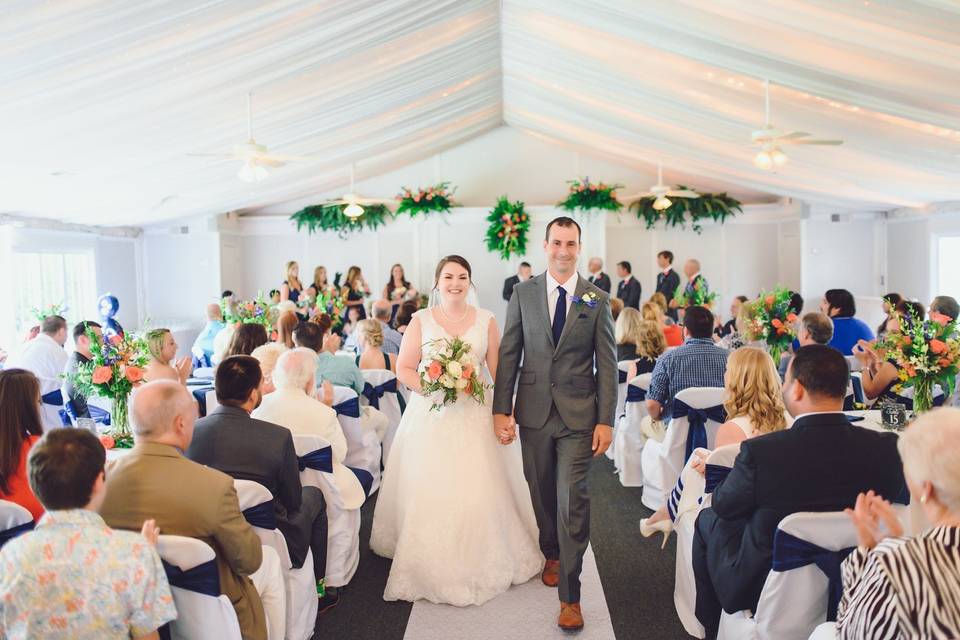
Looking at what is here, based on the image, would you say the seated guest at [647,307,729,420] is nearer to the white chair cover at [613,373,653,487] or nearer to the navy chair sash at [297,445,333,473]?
the white chair cover at [613,373,653,487]

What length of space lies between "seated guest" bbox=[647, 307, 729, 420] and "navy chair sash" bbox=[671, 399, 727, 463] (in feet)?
0.52

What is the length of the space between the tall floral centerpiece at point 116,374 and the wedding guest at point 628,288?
9.59 m

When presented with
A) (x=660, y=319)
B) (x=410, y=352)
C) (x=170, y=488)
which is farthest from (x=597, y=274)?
(x=170, y=488)

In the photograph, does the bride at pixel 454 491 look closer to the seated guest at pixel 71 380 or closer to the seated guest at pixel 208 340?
the seated guest at pixel 71 380

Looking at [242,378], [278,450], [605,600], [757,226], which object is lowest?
[605,600]

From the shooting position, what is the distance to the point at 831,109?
7.56 m

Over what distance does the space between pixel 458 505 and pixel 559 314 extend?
1.17 meters

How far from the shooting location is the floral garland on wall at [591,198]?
1399cm

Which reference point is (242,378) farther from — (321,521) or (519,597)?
(519,597)

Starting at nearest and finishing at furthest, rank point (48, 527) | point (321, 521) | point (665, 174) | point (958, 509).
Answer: point (958, 509)
point (48, 527)
point (321, 521)
point (665, 174)

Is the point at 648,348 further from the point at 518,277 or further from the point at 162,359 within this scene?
the point at 518,277

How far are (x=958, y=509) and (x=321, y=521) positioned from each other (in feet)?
9.46

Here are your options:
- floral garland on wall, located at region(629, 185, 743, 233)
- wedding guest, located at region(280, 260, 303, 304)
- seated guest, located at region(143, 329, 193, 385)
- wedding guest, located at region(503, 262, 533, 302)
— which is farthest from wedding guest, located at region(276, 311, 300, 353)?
floral garland on wall, located at region(629, 185, 743, 233)

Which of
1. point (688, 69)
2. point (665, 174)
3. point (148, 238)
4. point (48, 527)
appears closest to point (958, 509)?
point (48, 527)
